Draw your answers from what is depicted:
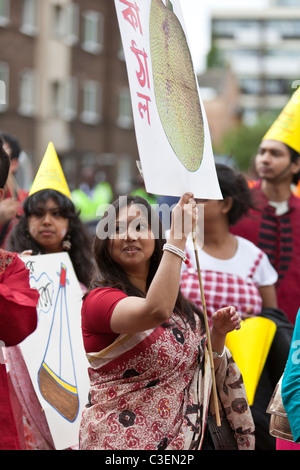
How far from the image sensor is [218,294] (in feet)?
12.5

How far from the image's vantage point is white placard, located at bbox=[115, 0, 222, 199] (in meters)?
2.35

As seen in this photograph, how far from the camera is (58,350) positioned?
3684 mm

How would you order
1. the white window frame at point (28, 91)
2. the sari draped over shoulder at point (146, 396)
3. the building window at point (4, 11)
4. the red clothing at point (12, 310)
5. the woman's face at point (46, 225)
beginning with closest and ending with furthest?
the red clothing at point (12, 310) < the sari draped over shoulder at point (146, 396) < the woman's face at point (46, 225) < the building window at point (4, 11) < the white window frame at point (28, 91)

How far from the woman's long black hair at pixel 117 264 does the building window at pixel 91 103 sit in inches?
1006

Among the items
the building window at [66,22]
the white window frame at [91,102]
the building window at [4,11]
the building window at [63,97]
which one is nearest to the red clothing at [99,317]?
the building window at [4,11]

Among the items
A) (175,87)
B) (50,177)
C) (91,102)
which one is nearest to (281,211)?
(50,177)

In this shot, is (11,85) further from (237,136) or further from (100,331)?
(237,136)

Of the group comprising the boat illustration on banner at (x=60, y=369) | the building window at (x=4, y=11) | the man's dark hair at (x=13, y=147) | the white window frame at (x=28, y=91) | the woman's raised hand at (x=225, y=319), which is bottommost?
the boat illustration on banner at (x=60, y=369)

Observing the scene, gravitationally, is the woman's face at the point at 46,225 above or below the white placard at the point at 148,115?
below

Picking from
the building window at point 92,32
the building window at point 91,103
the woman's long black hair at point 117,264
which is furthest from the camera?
the building window at point 91,103

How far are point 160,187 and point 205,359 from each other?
71 centimetres

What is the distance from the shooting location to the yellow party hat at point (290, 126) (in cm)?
486

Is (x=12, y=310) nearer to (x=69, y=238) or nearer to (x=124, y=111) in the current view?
(x=69, y=238)

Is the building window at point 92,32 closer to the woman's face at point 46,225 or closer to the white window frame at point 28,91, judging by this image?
the white window frame at point 28,91
